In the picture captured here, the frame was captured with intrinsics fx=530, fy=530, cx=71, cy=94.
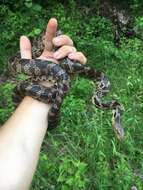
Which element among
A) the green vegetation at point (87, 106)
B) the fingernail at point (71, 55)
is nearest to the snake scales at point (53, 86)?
the fingernail at point (71, 55)

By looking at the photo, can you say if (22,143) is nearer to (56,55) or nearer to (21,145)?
(21,145)

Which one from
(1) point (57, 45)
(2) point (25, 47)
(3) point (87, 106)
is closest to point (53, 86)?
(2) point (25, 47)

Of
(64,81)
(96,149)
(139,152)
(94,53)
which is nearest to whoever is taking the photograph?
(64,81)

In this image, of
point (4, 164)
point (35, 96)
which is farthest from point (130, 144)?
point (4, 164)

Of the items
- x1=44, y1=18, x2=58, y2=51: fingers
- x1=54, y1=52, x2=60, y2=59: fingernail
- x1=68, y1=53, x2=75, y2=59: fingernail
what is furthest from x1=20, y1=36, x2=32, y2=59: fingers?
x1=68, y1=53, x2=75, y2=59: fingernail

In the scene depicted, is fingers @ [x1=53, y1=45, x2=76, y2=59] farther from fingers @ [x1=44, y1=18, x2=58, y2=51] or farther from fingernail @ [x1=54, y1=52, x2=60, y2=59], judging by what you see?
fingers @ [x1=44, y1=18, x2=58, y2=51]

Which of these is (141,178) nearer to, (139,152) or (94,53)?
(139,152)
